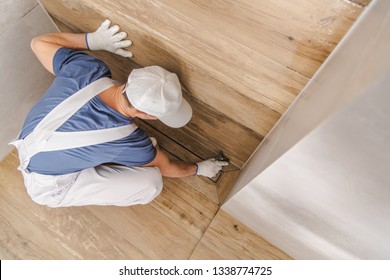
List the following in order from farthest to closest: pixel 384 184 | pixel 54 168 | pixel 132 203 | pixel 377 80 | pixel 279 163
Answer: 1. pixel 132 203
2. pixel 54 168
3. pixel 279 163
4. pixel 384 184
5. pixel 377 80

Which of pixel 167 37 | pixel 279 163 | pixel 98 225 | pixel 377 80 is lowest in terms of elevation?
pixel 98 225

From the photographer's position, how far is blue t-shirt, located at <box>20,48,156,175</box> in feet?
2.91

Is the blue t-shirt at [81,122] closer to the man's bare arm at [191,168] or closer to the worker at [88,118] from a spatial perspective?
the worker at [88,118]

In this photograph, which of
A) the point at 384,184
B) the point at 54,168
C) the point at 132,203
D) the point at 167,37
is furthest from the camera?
the point at 132,203

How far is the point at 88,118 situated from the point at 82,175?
0.29 m

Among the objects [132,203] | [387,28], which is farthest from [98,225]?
[387,28]

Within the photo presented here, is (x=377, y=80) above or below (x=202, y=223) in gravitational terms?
above

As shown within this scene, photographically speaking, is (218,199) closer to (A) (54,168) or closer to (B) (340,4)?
(A) (54,168)

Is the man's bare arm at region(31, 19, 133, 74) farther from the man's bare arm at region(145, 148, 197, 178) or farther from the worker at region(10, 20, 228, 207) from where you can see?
the man's bare arm at region(145, 148, 197, 178)

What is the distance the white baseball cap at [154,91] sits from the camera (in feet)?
2.72

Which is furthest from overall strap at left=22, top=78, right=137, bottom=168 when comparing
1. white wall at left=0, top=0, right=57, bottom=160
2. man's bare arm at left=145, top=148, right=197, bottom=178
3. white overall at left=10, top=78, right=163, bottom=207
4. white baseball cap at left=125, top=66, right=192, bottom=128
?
white wall at left=0, top=0, right=57, bottom=160

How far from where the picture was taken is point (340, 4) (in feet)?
1.59

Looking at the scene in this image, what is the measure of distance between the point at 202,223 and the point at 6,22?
3.56 feet

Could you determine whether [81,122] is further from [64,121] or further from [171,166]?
[171,166]
